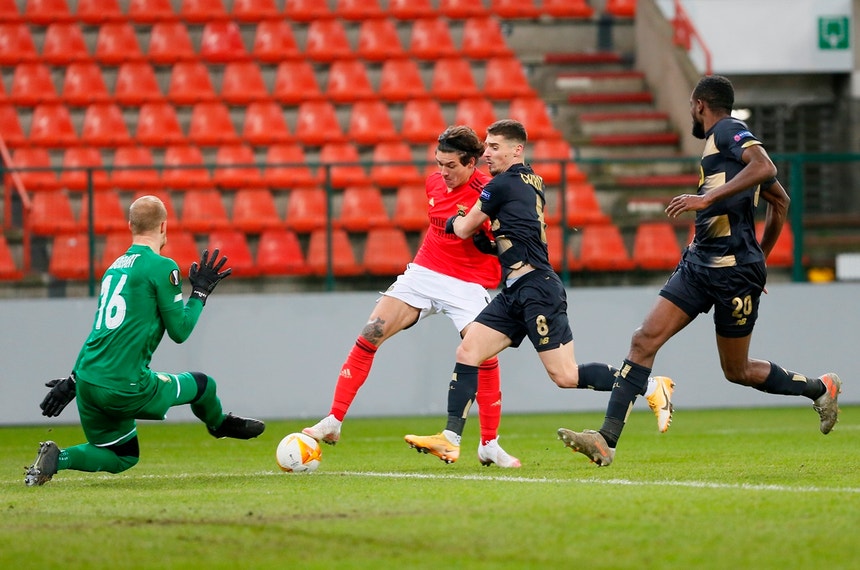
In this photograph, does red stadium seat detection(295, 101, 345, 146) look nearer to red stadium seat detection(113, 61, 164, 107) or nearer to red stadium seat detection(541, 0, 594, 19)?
red stadium seat detection(113, 61, 164, 107)

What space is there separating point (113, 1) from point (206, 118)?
121 inches

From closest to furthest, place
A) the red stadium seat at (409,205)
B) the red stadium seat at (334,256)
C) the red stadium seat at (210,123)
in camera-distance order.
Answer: the red stadium seat at (334,256)
the red stadium seat at (409,205)
the red stadium seat at (210,123)

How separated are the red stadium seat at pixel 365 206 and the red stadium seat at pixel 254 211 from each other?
2.47 ft

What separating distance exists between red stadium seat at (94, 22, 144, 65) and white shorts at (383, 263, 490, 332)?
10.5 m

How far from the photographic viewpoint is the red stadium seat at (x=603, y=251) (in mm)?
13656

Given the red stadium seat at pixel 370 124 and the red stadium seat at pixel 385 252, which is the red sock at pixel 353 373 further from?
the red stadium seat at pixel 370 124

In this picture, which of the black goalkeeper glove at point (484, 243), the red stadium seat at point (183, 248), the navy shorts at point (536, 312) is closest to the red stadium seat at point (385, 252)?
the red stadium seat at point (183, 248)

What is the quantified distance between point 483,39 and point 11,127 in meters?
6.44

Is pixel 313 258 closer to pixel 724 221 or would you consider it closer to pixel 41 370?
pixel 41 370

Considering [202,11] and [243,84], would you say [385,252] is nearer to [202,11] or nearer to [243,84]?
[243,84]

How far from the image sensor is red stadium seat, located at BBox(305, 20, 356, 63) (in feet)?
58.1

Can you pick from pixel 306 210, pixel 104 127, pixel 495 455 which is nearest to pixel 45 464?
pixel 495 455

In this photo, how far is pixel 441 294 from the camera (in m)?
8.02

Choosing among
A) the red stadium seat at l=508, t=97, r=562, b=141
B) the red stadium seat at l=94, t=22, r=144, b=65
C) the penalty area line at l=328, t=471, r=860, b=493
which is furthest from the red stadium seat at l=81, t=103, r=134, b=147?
the penalty area line at l=328, t=471, r=860, b=493
